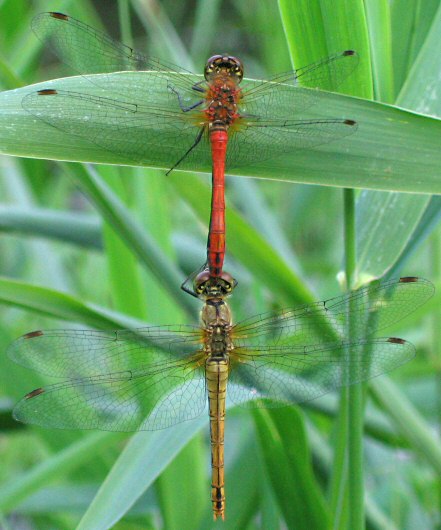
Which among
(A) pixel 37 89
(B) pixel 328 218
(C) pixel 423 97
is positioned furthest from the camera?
(B) pixel 328 218

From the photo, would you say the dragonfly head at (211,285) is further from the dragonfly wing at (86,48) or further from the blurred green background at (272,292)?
the dragonfly wing at (86,48)

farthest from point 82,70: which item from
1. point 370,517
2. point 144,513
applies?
point 370,517

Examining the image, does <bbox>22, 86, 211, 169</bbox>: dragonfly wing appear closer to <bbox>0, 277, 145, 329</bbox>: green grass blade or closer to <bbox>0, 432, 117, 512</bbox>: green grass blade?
<bbox>0, 277, 145, 329</bbox>: green grass blade

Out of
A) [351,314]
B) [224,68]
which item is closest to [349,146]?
[351,314]

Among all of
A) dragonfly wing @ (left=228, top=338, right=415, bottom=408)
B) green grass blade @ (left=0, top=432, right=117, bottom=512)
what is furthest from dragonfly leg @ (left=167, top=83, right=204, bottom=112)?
green grass blade @ (left=0, top=432, right=117, bottom=512)

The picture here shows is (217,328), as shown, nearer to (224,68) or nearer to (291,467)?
(291,467)

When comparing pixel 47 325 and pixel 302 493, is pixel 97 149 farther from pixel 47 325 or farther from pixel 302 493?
pixel 47 325
